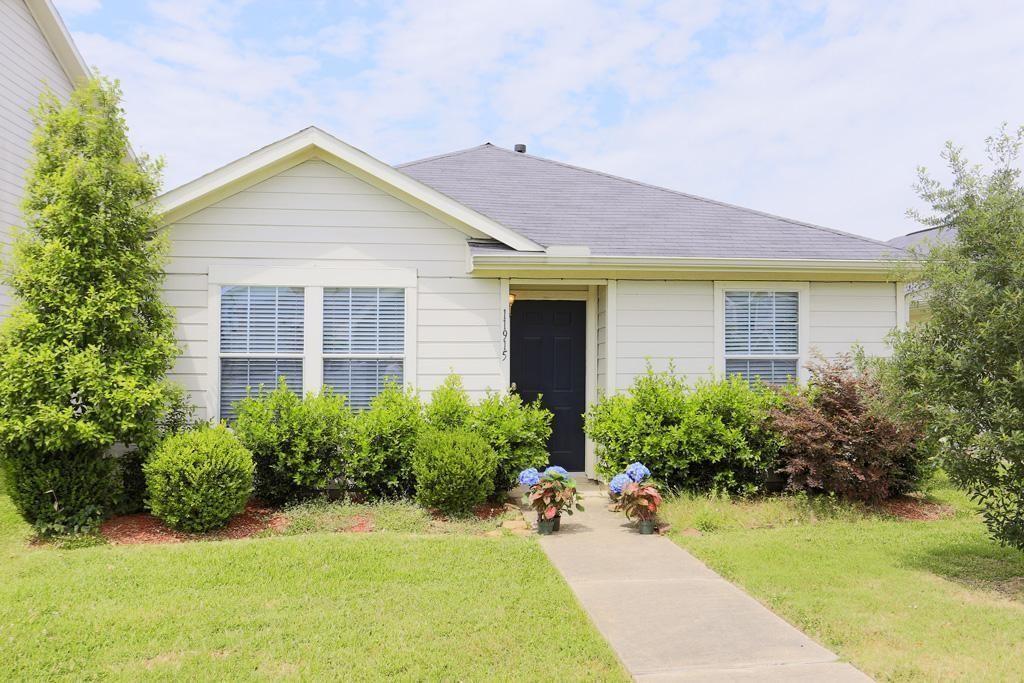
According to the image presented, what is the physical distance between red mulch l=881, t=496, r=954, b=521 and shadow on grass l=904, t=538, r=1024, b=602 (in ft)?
3.26

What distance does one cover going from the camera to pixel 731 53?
11703 millimetres

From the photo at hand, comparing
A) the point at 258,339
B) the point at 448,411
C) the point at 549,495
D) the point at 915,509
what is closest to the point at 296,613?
the point at 549,495

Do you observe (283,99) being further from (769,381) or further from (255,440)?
(769,381)

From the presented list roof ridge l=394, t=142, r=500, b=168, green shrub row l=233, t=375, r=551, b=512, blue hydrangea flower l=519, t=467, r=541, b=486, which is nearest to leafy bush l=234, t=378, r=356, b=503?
green shrub row l=233, t=375, r=551, b=512

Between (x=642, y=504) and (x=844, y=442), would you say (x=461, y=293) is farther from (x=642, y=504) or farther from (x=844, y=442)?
(x=844, y=442)

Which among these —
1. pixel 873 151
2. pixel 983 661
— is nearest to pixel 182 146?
pixel 873 151

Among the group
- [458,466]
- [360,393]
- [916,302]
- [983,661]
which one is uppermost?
[916,302]

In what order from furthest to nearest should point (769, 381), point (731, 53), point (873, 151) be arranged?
point (873, 151)
point (731, 53)
point (769, 381)

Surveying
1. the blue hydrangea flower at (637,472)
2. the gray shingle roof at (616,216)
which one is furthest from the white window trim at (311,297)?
the blue hydrangea flower at (637,472)

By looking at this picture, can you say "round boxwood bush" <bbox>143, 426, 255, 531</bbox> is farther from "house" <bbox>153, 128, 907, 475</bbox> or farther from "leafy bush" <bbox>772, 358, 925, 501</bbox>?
"leafy bush" <bbox>772, 358, 925, 501</bbox>

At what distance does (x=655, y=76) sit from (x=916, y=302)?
8131 mm

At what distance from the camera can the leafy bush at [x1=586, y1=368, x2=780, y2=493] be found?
758 centimetres

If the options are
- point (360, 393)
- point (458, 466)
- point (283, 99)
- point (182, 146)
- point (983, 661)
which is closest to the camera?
point (983, 661)

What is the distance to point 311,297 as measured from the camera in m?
7.99
